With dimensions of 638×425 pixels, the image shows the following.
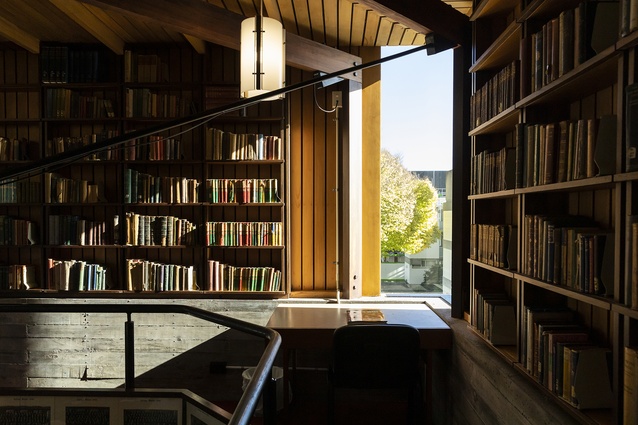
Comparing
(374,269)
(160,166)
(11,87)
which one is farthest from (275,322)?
(11,87)

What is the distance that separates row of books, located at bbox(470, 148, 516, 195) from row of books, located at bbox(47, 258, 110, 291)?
3596 mm

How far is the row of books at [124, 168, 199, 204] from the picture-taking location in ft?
13.9

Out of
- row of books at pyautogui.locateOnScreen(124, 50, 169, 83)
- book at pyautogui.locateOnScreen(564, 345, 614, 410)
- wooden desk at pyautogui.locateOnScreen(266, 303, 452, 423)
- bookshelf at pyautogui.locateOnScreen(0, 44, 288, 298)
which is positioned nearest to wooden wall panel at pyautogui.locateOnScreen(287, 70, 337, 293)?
bookshelf at pyautogui.locateOnScreen(0, 44, 288, 298)

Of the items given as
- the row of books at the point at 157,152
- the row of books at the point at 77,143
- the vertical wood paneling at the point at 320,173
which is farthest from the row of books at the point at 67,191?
the vertical wood paneling at the point at 320,173

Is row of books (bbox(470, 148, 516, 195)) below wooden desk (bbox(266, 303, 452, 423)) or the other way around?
the other way around

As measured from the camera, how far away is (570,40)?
174cm

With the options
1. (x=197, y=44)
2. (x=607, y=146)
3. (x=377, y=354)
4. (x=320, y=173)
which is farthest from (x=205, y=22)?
(x=607, y=146)

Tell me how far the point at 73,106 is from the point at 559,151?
14.1 feet

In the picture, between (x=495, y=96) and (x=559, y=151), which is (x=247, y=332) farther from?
(x=495, y=96)

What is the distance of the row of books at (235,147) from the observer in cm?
420

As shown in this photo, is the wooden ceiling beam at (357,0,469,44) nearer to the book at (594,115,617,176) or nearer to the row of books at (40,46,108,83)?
the book at (594,115,617,176)

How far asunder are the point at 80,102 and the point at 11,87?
73 cm

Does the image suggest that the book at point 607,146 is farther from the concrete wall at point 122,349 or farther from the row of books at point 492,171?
the concrete wall at point 122,349

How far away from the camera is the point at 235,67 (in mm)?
4410
